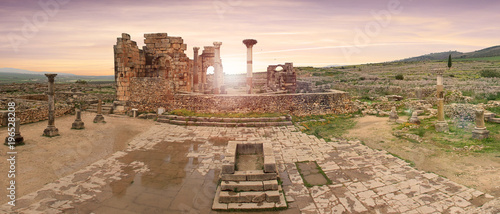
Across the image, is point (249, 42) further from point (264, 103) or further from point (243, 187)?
point (243, 187)

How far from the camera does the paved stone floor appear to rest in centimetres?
558

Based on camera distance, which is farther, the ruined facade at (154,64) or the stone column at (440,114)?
the ruined facade at (154,64)

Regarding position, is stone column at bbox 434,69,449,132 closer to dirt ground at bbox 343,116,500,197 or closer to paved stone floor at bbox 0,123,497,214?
dirt ground at bbox 343,116,500,197

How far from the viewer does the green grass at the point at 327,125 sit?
11.9 m

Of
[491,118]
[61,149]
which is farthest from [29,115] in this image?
[491,118]

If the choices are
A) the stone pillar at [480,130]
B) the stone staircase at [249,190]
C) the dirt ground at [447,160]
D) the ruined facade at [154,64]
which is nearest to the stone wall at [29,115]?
the ruined facade at [154,64]

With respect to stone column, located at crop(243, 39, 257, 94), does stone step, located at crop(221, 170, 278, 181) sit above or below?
below

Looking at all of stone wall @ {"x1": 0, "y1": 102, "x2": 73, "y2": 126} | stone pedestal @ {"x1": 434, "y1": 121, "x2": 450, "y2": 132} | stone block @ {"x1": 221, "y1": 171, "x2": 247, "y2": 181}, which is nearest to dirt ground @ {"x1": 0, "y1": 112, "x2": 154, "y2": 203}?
stone wall @ {"x1": 0, "y1": 102, "x2": 73, "y2": 126}

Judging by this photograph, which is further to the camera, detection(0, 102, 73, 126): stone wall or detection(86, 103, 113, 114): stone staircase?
detection(86, 103, 113, 114): stone staircase

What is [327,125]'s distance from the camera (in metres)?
13.7

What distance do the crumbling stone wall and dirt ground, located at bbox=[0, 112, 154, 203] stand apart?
2442mm

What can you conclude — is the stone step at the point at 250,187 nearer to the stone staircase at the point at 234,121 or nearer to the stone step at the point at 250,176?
the stone step at the point at 250,176

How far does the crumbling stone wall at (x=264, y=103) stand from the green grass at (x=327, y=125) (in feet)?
2.23

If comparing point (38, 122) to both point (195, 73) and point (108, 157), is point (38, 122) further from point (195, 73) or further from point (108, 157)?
point (195, 73)
